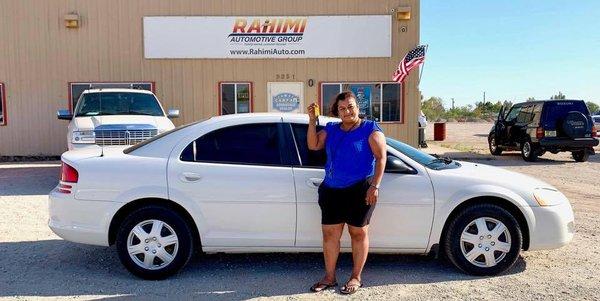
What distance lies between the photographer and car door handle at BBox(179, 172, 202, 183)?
14.6 feet

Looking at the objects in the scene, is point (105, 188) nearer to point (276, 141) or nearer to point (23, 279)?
point (23, 279)

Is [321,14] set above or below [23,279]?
above

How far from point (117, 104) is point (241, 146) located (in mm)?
6977

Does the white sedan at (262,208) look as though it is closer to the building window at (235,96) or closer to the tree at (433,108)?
the building window at (235,96)

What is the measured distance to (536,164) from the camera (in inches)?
555

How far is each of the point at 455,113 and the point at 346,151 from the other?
6909 cm

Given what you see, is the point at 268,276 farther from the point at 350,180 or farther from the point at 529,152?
the point at 529,152

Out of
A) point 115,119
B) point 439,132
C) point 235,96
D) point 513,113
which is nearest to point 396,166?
point 115,119

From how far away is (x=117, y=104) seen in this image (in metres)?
10.7

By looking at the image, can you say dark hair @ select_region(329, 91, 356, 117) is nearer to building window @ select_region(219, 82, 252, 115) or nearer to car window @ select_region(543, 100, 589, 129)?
building window @ select_region(219, 82, 252, 115)

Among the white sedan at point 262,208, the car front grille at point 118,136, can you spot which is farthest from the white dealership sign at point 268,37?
the white sedan at point 262,208

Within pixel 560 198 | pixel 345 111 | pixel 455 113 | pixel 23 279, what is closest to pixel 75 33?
pixel 23 279

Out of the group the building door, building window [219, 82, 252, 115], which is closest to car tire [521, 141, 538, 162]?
Result: the building door

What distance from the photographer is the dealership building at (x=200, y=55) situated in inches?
593
